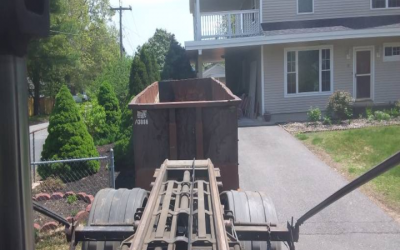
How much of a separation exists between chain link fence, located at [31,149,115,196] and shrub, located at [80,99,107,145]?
18.5ft

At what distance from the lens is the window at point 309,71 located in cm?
1877

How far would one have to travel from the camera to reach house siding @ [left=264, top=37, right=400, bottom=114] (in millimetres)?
18625

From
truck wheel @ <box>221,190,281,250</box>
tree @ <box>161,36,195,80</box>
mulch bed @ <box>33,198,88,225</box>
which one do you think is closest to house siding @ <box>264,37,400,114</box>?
tree @ <box>161,36,195,80</box>

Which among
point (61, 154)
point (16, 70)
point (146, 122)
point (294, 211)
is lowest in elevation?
point (294, 211)

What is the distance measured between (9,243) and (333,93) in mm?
17660

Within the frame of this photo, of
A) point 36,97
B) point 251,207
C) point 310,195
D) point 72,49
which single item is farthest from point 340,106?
point 36,97

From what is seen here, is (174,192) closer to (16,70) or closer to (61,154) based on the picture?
(16,70)

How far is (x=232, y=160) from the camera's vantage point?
6566 mm

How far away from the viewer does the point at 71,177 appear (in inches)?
412

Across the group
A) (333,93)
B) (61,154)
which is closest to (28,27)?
(61,154)

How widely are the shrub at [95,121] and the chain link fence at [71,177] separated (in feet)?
18.5

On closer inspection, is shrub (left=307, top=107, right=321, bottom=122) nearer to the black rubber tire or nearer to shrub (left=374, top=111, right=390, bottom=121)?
shrub (left=374, top=111, right=390, bottom=121)

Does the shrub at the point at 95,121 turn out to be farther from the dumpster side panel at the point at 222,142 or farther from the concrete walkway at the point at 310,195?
the dumpster side panel at the point at 222,142

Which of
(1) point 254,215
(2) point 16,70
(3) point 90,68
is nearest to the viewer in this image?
(2) point 16,70
